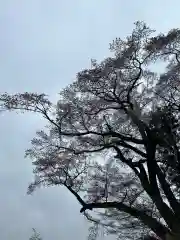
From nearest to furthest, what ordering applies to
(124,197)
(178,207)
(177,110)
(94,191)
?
(178,207)
(177,110)
(124,197)
(94,191)

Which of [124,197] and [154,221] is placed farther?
[124,197]

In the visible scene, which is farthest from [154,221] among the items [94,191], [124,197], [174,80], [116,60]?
[116,60]

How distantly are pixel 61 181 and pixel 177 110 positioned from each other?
454 centimetres

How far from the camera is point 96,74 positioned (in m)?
12.2

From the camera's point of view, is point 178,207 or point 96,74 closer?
point 178,207

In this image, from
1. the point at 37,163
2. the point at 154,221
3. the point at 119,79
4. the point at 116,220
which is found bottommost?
the point at 154,221

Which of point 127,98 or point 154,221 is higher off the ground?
point 127,98

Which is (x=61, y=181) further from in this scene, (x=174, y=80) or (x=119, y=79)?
(x=174, y=80)

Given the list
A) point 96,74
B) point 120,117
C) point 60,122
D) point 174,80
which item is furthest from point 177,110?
point 60,122

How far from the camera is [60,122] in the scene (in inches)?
504

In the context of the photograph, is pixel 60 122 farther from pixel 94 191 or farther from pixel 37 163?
pixel 94 191

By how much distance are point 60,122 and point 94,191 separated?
114 inches

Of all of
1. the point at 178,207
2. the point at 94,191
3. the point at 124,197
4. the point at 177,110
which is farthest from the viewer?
the point at 94,191

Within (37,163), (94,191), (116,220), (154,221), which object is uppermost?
(37,163)
